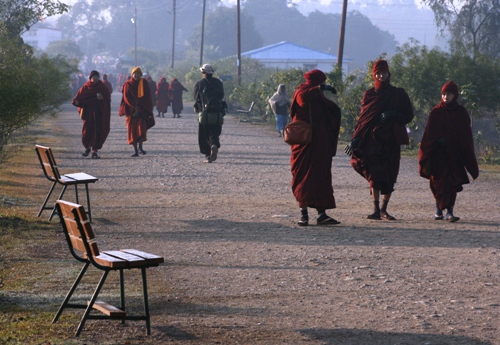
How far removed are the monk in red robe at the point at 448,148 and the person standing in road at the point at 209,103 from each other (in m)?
6.78

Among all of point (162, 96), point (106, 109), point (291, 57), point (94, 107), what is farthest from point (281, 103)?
point (291, 57)

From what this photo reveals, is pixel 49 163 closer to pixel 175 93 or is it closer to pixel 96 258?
pixel 96 258

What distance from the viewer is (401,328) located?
6.18 metres

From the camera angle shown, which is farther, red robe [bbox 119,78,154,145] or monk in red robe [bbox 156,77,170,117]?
monk in red robe [bbox 156,77,170,117]

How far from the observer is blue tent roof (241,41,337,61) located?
85188 mm

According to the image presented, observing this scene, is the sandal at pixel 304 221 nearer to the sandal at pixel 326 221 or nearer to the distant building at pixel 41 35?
the sandal at pixel 326 221

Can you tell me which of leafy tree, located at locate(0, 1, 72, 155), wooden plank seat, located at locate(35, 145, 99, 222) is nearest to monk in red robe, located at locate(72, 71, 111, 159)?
leafy tree, located at locate(0, 1, 72, 155)

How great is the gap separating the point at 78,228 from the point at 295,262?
2911 millimetres

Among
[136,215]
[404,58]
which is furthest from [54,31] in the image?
[136,215]

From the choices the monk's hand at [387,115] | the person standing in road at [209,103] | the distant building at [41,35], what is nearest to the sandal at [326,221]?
the monk's hand at [387,115]

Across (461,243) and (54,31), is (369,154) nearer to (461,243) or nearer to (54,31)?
(461,243)

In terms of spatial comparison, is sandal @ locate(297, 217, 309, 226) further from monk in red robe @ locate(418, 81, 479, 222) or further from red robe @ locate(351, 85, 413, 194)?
monk in red robe @ locate(418, 81, 479, 222)

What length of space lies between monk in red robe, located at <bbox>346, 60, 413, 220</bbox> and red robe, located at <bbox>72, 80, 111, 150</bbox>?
29.4ft

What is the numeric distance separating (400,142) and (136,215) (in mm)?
3040
